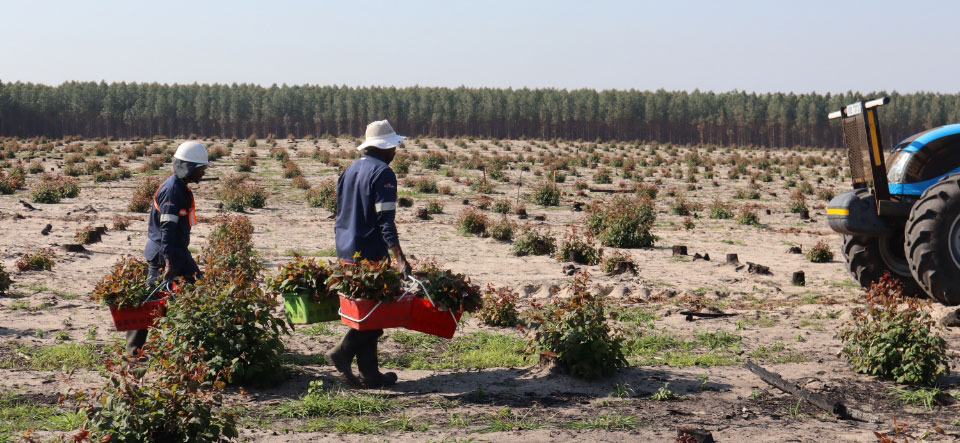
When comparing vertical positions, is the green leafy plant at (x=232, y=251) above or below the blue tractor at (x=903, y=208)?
below

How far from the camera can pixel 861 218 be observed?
955 centimetres

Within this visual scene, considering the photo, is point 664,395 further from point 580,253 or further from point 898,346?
point 580,253

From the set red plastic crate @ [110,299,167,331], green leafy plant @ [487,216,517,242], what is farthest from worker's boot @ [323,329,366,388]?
green leafy plant @ [487,216,517,242]

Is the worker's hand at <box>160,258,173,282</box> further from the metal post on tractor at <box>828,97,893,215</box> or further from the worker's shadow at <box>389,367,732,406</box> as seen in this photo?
the metal post on tractor at <box>828,97,893,215</box>

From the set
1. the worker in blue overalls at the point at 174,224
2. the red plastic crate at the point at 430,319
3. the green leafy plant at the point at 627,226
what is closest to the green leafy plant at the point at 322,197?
the green leafy plant at the point at 627,226

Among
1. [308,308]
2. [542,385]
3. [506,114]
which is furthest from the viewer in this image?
[506,114]

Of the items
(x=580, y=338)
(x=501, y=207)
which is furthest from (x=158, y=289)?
(x=501, y=207)

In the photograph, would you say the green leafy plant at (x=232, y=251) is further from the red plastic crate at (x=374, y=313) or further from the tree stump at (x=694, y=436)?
the tree stump at (x=694, y=436)

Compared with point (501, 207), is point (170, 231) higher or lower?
higher

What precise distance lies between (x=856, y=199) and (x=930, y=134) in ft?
4.06

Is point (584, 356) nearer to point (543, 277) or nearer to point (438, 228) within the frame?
point (543, 277)

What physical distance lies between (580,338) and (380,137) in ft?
7.74

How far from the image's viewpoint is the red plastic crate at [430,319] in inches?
255

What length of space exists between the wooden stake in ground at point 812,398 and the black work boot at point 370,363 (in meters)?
3.15
